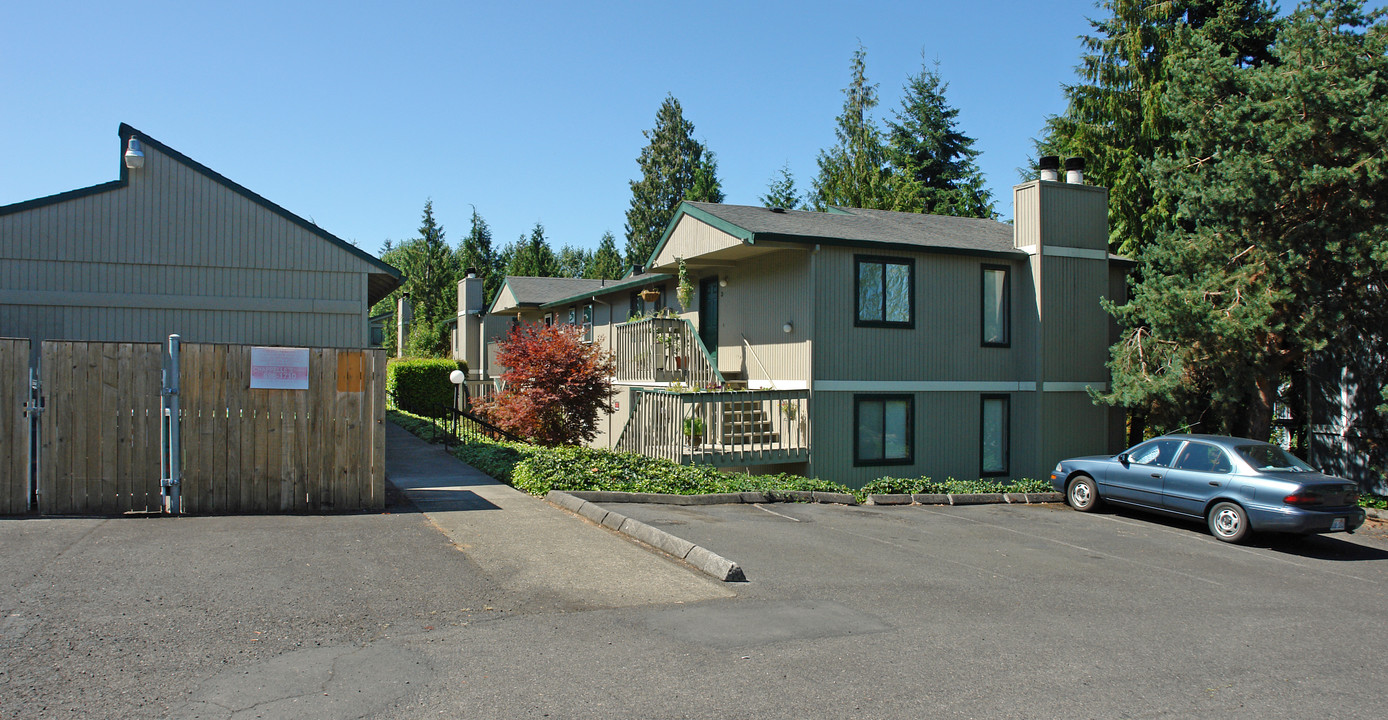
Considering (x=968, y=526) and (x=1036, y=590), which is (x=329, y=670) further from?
(x=968, y=526)

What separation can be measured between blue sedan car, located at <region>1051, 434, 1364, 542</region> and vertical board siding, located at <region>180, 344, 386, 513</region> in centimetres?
1135

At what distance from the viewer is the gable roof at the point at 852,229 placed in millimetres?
16797

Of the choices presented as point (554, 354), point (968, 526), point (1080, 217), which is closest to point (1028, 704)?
point (968, 526)

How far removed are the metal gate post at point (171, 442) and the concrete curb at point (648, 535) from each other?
429 cm

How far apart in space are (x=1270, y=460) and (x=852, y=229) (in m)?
8.25

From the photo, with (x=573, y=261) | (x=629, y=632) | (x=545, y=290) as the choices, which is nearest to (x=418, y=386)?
(x=545, y=290)

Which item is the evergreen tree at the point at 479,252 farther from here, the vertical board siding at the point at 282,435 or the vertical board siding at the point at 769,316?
the vertical board siding at the point at 282,435

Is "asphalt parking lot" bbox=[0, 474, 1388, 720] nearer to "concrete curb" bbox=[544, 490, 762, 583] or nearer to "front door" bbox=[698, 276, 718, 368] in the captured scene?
"concrete curb" bbox=[544, 490, 762, 583]

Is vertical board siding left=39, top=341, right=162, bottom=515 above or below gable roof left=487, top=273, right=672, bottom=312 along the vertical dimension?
below

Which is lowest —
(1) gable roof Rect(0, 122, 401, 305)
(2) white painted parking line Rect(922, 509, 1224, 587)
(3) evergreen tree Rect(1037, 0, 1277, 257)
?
(2) white painted parking line Rect(922, 509, 1224, 587)

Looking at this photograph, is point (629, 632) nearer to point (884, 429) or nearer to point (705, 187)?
point (884, 429)

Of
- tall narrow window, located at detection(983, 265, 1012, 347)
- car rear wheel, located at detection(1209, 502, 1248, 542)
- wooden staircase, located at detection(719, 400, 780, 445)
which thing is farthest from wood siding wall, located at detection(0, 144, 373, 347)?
car rear wheel, located at detection(1209, 502, 1248, 542)

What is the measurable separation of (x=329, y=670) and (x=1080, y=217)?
17638 millimetres

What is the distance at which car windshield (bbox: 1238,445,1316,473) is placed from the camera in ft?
42.5
